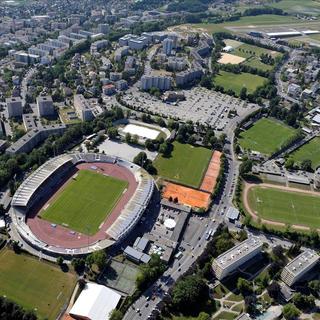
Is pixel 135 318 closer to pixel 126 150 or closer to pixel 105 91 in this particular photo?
pixel 126 150

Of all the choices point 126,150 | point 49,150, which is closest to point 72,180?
point 49,150

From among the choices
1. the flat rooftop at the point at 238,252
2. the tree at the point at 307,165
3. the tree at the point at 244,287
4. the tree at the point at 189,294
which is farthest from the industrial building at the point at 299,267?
the tree at the point at 307,165

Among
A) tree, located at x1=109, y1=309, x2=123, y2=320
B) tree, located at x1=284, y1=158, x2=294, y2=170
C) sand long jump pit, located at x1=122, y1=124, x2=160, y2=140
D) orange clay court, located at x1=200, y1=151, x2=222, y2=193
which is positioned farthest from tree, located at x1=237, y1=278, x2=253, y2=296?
sand long jump pit, located at x1=122, y1=124, x2=160, y2=140

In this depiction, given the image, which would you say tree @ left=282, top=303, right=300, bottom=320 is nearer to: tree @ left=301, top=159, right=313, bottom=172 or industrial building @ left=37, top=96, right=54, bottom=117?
tree @ left=301, top=159, right=313, bottom=172

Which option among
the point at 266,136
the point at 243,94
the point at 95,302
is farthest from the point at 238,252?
the point at 243,94

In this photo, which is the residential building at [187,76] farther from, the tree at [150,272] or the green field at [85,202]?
the tree at [150,272]
